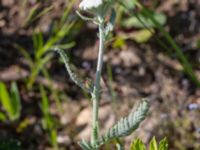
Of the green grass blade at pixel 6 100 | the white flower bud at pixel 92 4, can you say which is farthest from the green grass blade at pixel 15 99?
the white flower bud at pixel 92 4

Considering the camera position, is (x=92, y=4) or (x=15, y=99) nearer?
(x=92, y=4)

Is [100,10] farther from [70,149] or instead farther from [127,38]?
[127,38]

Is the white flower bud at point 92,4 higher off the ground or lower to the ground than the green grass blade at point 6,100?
higher

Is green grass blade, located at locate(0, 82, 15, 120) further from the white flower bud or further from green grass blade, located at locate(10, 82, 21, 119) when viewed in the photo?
the white flower bud

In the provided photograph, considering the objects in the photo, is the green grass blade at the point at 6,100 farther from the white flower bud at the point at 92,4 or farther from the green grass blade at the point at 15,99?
the white flower bud at the point at 92,4

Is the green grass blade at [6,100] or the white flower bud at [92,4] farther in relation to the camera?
the green grass blade at [6,100]

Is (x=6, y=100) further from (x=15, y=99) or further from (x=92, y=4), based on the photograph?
(x=92, y=4)

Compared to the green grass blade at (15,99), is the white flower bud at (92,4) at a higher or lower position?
higher

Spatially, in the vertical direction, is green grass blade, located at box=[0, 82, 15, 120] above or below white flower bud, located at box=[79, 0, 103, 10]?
below

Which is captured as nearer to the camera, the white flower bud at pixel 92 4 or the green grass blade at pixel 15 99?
the white flower bud at pixel 92 4

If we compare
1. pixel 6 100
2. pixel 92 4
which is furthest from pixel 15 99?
pixel 92 4

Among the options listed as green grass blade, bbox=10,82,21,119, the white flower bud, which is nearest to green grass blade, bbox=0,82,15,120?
green grass blade, bbox=10,82,21,119
